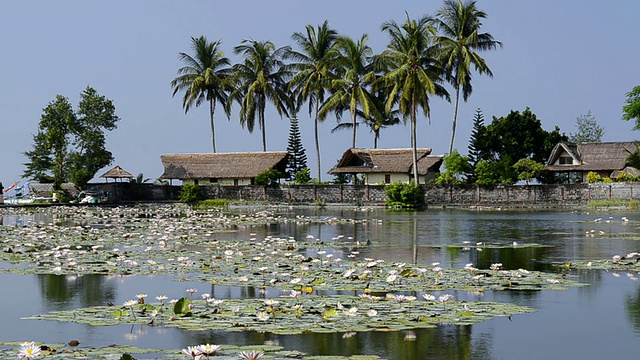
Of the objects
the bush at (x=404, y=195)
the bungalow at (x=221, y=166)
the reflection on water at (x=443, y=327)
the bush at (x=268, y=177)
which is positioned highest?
the bungalow at (x=221, y=166)

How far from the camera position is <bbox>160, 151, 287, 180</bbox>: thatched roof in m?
58.4

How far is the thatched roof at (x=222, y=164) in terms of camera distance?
58375 millimetres

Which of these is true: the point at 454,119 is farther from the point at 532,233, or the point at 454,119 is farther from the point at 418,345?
the point at 418,345

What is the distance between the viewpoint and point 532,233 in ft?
73.9

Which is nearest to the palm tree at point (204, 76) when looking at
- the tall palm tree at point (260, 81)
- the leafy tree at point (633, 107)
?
Result: the tall palm tree at point (260, 81)

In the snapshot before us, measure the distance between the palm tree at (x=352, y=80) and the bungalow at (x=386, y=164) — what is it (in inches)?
55.6

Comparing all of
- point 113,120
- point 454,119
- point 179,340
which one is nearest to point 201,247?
point 179,340

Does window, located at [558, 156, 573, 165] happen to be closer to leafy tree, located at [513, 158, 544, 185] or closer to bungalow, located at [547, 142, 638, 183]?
bungalow, located at [547, 142, 638, 183]

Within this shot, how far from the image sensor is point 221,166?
5969cm

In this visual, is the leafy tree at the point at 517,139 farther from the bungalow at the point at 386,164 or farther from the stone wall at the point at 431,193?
the stone wall at the point at 431,193

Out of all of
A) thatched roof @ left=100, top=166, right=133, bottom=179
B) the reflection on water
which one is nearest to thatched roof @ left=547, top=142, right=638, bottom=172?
thatched roof @ left=100, top=166, right=133, bottom=179

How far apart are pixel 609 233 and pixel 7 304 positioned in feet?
53.9

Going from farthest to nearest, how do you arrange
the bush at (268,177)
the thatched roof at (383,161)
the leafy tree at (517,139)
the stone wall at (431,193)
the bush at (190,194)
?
the leafy tree at (517,139)
the thatched roof at (383,161)
the bush at (268,177)
the bush at (190,194)
the stone wall at (431,193)

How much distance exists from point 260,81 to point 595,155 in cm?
2475
